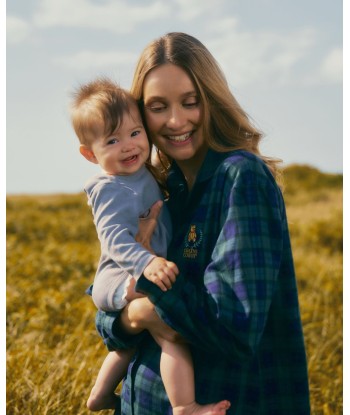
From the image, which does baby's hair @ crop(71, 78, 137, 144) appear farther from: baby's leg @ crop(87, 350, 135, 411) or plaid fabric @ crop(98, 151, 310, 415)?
baby's leg @ crop(87, 350, 135, 411)

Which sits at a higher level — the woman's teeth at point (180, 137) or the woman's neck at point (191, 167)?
the woman's teeth at point (180, 137)

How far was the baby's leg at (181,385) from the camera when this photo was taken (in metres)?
2.05

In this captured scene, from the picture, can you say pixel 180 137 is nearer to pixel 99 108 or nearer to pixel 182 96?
pixel 182 96

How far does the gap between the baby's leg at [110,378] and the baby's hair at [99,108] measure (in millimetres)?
738

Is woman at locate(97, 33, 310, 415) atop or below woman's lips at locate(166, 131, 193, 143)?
below

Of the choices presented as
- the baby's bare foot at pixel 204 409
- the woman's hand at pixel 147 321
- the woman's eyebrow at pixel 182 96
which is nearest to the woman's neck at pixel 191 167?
the woman's eyebrow at pixel 182 96

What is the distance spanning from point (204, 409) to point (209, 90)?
0.99 metres

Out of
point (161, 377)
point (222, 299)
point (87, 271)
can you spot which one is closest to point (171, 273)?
point (222, 299)

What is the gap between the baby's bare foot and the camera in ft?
6.75

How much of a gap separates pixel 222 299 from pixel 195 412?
0.37 meters

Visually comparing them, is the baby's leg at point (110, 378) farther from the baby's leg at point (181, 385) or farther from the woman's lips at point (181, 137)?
the woman's lips at point (181, 137)

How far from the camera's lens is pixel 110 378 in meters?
2.45

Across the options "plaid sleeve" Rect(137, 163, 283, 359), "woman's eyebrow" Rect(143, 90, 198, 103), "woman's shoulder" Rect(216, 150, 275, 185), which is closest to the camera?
"plaid sleeve" Rect(137, 163, 283, 359)

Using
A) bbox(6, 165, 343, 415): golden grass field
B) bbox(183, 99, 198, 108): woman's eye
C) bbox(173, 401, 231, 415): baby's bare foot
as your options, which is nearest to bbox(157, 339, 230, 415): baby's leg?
bbox(173, 401, 231, 415): baby's bare foot
